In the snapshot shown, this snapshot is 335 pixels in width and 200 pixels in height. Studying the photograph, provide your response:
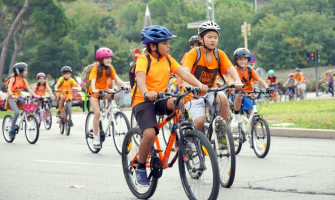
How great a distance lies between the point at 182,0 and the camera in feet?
324

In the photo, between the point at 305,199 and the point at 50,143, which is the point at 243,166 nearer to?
the point at 305,199

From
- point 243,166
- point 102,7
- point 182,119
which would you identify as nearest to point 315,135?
point 243,166

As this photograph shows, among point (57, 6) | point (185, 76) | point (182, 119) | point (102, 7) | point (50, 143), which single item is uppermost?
point (102, 7)

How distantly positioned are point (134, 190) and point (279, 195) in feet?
4.88

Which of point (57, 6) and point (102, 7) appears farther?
point (102, 7)

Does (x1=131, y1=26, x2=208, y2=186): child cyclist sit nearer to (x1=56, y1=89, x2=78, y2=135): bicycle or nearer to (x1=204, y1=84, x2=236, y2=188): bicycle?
(x1=204, y1=84, x2=236, y2=188): bicycle

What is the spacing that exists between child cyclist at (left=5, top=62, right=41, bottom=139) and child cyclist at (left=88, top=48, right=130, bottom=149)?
3129mm

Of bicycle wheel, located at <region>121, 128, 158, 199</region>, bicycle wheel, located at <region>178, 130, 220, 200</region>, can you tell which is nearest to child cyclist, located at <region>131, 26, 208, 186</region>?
bicycle wheel, located at <region>121, 128, 158, 199</region>

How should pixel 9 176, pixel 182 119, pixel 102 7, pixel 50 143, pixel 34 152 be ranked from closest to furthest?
pixel 182 119 → pixel 9 176 → pixel 34 152 → pixel 50 143 → pixel 102 7

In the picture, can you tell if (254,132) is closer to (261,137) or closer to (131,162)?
(261,137)

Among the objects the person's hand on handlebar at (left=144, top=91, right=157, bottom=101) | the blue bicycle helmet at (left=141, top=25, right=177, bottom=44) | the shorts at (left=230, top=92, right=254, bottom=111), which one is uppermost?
the blue bicycle helmet at (left=141, top=25, right=177, bottom=44)

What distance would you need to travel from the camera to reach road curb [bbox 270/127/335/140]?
12477mm

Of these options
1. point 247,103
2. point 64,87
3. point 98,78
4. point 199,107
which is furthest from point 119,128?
point 64,87

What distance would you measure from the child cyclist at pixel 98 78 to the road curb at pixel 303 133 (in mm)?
4080
